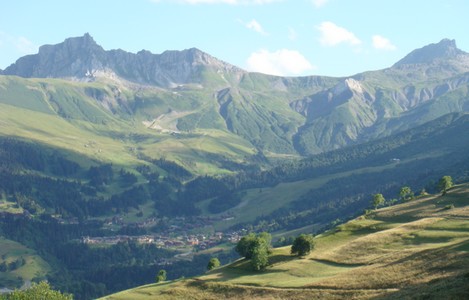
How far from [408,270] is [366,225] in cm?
5766

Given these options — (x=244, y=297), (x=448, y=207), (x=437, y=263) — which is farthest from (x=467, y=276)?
(x=448, y=207)

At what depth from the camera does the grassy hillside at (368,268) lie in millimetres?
83875

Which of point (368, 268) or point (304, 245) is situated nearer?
point (368, 268)

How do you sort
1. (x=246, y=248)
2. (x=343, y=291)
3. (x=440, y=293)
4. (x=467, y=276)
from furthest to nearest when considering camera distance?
(x=246, y=248) < (x=343, y=291) < (x=467, y=276) < (x=440, y=293)

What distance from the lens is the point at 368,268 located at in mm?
100875

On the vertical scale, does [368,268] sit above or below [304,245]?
below

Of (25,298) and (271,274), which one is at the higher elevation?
(25,298)

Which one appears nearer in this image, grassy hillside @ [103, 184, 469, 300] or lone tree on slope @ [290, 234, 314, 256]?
grassy hillside @ [103, 184, 469, 300]

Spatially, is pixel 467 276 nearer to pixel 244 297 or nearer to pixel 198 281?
pixel 244 297

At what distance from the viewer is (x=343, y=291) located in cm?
8912

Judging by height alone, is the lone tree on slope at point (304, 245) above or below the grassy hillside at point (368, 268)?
above

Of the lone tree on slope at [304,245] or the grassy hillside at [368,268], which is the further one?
the lone tree on slope at [304,245]

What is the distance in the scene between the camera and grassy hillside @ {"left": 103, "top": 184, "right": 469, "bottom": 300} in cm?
8388

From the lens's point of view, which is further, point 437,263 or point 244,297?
point 244,297
